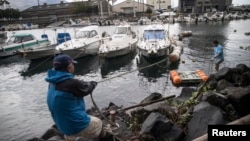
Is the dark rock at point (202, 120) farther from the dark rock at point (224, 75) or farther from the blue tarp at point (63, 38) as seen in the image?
the blue tarp at point (63, 38)

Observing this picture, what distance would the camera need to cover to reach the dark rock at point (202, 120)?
6.05m

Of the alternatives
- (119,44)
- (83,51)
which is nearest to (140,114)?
(119,44)

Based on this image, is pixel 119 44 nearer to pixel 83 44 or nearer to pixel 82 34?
pixel 83 44

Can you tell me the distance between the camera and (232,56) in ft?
70.1

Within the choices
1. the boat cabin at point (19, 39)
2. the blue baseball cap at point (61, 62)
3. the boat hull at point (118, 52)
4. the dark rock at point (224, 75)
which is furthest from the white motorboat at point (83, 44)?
the blue baseball cap at point (61, 62)

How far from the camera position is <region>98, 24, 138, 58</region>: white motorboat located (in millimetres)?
22078

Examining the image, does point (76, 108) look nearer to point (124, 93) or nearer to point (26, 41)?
point (124, 93)

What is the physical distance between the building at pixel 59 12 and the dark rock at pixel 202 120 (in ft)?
294


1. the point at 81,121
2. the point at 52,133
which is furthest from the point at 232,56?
the point at 81,121

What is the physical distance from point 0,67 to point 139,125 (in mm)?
21357

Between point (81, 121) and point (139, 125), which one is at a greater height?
point (81, 121)

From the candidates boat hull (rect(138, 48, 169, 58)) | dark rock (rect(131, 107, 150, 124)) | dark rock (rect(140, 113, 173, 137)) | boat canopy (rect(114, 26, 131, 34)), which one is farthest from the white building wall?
dark rock (rect(140, 113, 173, 137))

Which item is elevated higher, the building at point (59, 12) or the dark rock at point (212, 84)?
the building at point (59, 12)

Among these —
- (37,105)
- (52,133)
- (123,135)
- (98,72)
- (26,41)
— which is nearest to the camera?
(123,135)
